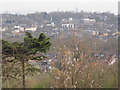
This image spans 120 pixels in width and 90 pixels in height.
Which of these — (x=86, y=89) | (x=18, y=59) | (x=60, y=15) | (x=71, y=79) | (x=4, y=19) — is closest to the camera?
(x=71, y=79)

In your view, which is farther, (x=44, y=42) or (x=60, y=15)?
(x=60, y=15)

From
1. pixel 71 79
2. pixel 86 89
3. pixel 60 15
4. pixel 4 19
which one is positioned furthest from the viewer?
pixel 60 15

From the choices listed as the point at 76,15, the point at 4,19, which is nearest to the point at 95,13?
the point at 76,15

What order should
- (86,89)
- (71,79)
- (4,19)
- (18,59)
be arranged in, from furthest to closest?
(4,19)
(86,89)
(18,59)
(71,79)

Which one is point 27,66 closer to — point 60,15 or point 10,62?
point 10,62

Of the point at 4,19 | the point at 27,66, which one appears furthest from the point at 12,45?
the point at 4,19

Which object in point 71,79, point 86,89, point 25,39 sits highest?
point 25,39

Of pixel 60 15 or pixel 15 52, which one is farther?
pixel 60 15

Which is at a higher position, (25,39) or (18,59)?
(25,39)

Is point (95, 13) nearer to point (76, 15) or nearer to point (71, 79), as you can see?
point (76, 15)
